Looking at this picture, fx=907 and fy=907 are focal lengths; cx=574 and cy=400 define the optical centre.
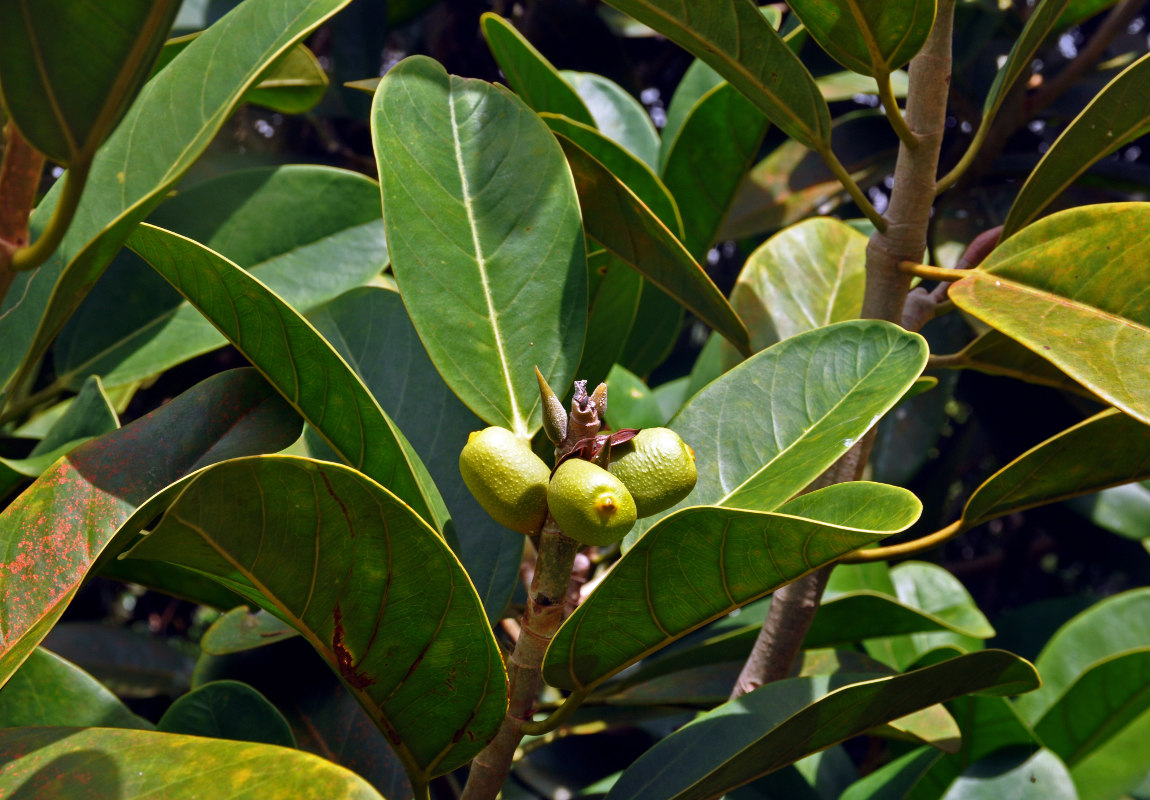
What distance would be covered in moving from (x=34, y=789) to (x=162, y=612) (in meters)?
1.60

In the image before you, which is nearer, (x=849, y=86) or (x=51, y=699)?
(x=51, y=699)

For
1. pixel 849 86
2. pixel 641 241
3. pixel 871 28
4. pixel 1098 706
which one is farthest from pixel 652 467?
pixel 849 86

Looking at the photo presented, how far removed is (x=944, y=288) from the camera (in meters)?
0.96

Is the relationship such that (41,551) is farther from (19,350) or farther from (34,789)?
(19,350)

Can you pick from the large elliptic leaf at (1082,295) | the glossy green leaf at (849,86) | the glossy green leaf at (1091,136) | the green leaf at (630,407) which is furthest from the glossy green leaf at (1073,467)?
the glossy green leaf at (849,86)

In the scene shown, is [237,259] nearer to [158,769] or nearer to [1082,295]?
[158,769]

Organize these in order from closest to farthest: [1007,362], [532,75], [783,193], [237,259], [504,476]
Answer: [504,476], [1007,362], [237,259], [532,75], [783,193]

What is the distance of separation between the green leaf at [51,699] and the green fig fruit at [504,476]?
49 centimetres

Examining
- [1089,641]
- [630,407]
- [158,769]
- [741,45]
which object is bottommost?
[1089,641]

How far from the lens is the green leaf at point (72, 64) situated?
0.47m

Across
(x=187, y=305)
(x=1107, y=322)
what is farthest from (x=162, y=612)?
(x=1107, y=322)

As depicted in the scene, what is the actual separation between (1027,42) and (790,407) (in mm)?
427

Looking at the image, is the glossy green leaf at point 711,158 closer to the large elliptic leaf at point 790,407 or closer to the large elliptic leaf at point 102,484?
the large elliptic leaf at point 790,407

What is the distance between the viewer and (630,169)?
1047 mm
